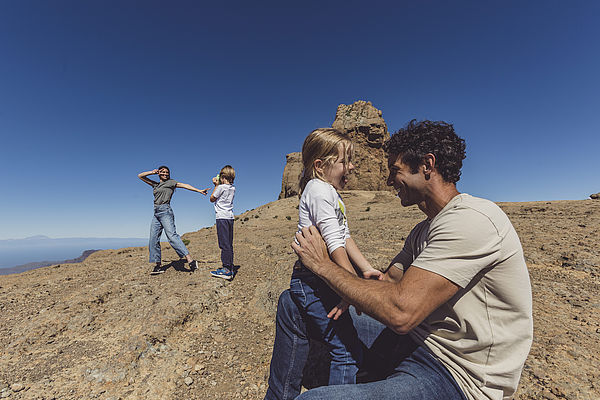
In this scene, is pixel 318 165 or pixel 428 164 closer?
pixel 428 164

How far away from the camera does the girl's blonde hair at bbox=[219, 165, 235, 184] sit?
600 centimetres

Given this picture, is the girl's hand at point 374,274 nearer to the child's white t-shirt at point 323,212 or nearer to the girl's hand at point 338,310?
the child's white t-shirt at point 323,212

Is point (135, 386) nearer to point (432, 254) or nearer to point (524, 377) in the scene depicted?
point (432, 254)

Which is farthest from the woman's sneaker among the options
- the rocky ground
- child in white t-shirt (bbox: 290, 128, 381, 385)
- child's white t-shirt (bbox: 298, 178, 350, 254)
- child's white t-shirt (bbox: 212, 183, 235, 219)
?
child's white t-shirt (bbox: 298, 178, 350, 254)

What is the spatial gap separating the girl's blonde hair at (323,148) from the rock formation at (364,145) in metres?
43.5

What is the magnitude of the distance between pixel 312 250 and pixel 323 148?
1084mm

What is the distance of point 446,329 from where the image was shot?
160cm

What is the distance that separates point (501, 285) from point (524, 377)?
5.55ft

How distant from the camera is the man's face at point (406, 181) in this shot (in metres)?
2.07

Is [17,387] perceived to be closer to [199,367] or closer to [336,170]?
[199,367]

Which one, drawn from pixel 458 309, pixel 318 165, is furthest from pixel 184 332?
pixel 458 309

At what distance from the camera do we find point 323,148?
259 cm

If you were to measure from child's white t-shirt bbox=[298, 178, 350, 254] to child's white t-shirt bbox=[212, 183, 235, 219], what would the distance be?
3676mm

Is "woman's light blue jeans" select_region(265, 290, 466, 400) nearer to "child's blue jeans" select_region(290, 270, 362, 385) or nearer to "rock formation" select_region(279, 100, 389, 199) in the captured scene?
"child's blue jeans" select_region(290, 270, 362, 385)
